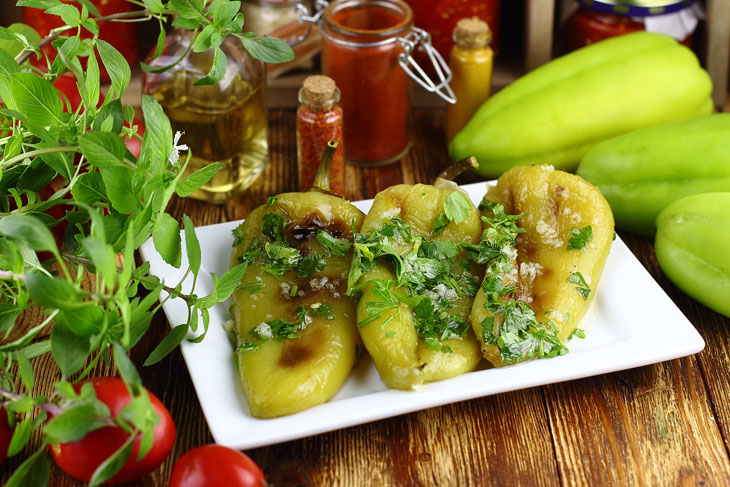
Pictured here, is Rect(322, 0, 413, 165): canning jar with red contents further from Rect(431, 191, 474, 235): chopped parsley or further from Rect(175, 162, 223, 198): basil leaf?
Rect(175, 162, 223, 198): basil leaf

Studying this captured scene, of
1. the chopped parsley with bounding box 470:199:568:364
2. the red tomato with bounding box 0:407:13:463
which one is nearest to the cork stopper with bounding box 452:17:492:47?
the chopped parsley with bounding box 470:199:568:364

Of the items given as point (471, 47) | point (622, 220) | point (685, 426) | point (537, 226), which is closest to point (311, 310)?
point (537, 226)

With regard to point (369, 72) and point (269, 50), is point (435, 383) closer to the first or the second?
point (269, 50)

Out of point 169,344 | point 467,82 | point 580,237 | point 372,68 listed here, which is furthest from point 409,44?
point 169,344

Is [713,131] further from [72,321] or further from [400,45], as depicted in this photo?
[72,321]

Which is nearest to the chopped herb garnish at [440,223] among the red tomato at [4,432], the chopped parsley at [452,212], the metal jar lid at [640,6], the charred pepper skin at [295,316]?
the chopped parsley at [452,212]

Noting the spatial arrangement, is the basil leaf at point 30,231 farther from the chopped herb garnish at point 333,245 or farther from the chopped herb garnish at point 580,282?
the chopped herb garnish at point 580,282
